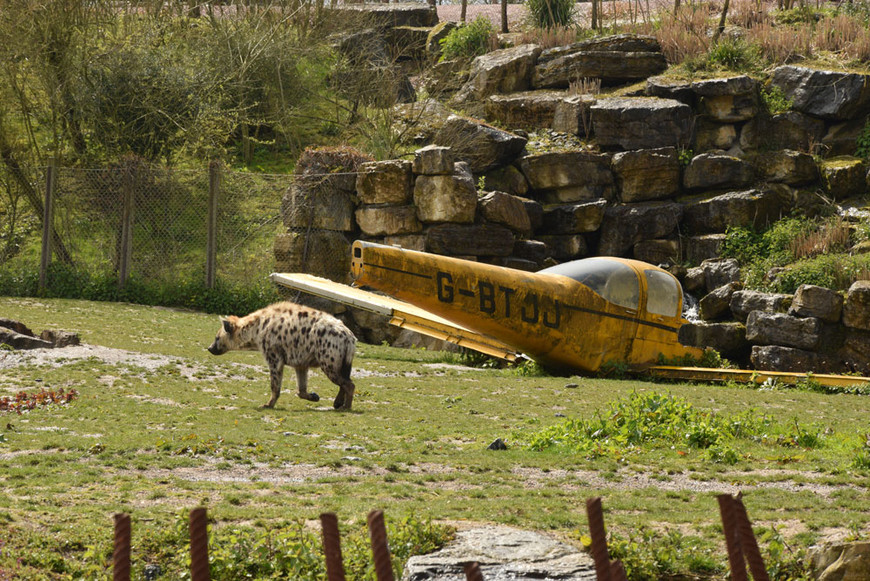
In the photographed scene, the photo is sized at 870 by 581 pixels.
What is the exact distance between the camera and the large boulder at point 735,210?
88.5ft

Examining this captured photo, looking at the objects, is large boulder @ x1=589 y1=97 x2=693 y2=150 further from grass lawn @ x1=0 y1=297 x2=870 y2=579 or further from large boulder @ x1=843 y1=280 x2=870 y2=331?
grass lawn @ x1=0 y1=297 x2=870 y2=579

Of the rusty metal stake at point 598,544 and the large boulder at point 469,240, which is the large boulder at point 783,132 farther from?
the rusty metal stake at point 598,544

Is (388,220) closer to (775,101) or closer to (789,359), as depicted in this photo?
(789,359)

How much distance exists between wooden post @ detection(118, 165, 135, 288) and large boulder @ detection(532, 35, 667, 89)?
1441cm

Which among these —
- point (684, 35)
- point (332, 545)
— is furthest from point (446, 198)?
point (332, 545)

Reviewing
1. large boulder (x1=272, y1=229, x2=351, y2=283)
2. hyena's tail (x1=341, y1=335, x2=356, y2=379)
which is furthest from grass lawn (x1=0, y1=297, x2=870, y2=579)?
large boulder (x1=272, y1=229, x2=351, y2=283)

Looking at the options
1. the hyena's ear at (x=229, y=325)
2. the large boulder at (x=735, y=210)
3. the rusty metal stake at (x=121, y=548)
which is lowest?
the hyena's ear at (x=229, y=325)

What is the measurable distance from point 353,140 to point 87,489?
25.8 metres

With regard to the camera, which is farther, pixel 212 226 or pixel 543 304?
pixel 212 226

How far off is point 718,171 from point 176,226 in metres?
14.6

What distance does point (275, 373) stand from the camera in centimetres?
1387

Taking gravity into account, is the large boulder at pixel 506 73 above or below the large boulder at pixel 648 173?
above

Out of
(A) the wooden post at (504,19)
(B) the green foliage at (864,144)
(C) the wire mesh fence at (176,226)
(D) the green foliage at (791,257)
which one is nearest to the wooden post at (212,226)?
(C) the wire mesh fence at (176,226)

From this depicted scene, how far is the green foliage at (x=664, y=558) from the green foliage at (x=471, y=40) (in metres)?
32.4
